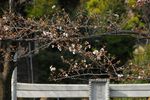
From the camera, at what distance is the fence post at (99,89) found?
409 centimetres

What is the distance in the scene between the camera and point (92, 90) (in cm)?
412

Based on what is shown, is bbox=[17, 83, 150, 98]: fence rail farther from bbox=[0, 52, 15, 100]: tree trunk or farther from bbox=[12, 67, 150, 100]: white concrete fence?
bbox=[0, 52, 15, 100]: tree trunk

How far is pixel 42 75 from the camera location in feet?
44.5

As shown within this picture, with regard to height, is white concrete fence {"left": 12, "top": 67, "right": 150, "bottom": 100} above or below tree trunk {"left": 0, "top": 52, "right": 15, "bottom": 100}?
below

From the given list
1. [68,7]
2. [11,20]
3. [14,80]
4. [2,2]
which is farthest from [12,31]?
[68,7]

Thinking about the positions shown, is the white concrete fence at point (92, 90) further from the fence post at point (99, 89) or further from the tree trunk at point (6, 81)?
the tree trunk at point (6, 81)

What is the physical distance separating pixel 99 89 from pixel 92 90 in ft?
0.22

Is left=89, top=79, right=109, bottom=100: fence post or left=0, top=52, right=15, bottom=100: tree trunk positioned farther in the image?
left=0, top=52, right=15, bottom=100: tree trunk

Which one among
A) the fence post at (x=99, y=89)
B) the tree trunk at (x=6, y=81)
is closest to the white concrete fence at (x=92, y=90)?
the fence post at (x=99, y=89)

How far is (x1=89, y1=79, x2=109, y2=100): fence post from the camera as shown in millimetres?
4086

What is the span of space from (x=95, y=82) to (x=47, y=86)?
18.1 inches

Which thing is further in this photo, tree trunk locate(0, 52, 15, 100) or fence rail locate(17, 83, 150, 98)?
tree trunk locate(0, 52, 15, 100)

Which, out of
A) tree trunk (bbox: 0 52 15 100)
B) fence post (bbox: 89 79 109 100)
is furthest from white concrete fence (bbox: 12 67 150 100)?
tree trunk (bbox: 0 52 15 100)

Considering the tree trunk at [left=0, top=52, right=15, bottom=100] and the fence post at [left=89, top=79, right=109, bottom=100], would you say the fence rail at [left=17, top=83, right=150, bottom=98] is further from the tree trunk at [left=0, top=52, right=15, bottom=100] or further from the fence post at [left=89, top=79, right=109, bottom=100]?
the tree trunk at [left=0, top=52, right=15, bottom=100]
